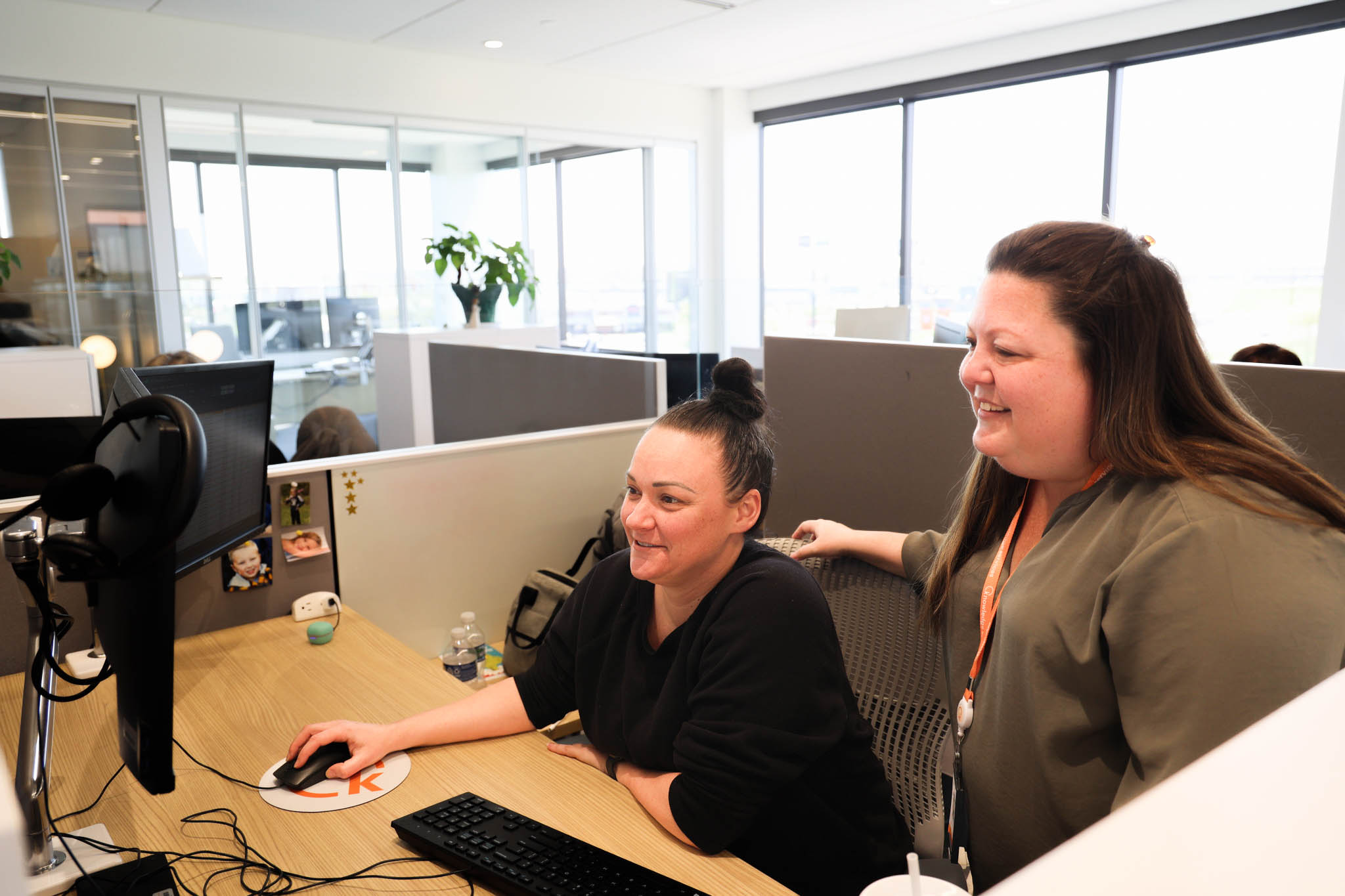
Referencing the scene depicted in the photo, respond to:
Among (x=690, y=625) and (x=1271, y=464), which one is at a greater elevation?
(x=1271, y=464)

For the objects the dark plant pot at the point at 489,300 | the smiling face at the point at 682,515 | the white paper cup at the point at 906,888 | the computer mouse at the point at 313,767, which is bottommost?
the computer mouse at the point at 313,767

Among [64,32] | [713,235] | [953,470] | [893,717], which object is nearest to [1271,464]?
[893,717]

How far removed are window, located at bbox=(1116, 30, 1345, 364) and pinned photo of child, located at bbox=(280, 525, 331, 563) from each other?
4629 mm

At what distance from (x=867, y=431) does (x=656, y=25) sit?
13.3 feet

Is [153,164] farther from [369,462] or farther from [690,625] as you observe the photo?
[690,625]

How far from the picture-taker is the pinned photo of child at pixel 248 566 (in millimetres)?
1824

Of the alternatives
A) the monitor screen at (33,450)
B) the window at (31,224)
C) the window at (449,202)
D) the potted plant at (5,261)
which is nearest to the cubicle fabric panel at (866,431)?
the monitor screen at (33,450)

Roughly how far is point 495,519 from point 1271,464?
175 cm

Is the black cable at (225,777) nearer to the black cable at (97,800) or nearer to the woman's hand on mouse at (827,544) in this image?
the black cable at (97,800)

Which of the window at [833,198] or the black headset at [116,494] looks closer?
the black headset at [116,494]

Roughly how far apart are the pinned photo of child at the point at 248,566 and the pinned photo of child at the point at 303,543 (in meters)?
0.04

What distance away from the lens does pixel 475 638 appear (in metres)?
2.19

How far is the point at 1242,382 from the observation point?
1669 millimetres

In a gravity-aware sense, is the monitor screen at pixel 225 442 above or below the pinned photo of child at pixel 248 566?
above
